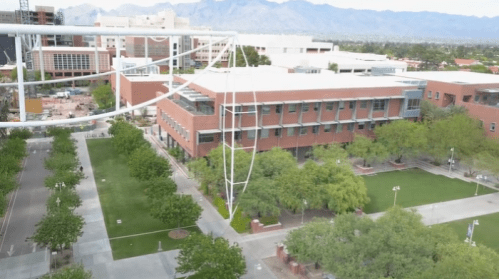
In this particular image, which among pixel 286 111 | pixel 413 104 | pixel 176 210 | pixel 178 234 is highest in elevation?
pixel 413 104

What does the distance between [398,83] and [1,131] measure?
45823mm

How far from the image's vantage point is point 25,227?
28453mm

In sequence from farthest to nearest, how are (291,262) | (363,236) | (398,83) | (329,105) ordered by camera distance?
(398,83), (329,105), (291,262), (363,236)

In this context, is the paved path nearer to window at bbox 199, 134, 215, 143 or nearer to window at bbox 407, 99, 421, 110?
window at bbox 199, 134, 215, 143

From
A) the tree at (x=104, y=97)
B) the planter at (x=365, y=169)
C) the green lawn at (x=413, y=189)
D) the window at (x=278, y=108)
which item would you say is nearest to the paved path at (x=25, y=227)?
the window at (x=278, y=108)

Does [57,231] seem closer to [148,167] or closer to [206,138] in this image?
[148,167]

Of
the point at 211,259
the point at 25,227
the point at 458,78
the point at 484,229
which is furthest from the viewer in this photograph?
the point at 458,78

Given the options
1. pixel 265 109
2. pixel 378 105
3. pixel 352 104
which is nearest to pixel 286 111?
pixel 265 109

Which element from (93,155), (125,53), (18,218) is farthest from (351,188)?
(125,53)

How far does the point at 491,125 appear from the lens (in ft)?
149

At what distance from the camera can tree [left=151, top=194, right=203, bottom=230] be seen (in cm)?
2628

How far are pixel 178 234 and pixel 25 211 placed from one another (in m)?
12.2

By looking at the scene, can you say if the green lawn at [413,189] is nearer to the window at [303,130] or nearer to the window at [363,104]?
the window at [303,130]

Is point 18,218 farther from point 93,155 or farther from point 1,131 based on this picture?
point 1,131
